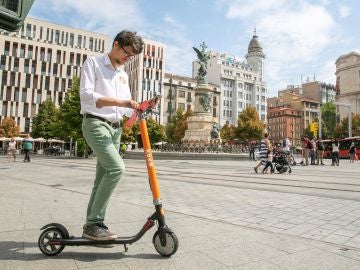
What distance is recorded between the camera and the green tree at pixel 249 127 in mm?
61925

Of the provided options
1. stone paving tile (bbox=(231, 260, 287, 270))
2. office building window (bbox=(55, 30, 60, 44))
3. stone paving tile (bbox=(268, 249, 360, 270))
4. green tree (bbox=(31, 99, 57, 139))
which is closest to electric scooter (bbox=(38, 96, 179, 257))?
stone paving tile (bbox=(231, 260, 287, 270))

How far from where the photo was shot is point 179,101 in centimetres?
8838

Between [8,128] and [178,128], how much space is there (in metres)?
31.1

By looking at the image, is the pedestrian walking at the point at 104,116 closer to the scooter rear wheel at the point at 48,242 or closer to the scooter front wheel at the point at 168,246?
the scooter rear wheel at the point at 48,242

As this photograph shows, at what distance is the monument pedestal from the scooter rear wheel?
33526 millimetres

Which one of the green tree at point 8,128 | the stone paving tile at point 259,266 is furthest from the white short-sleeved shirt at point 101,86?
the green tree at point 8,128

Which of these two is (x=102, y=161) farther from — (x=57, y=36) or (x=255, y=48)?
(x=255, y=48)

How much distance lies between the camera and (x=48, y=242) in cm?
288

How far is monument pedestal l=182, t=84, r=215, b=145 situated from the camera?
120 feet

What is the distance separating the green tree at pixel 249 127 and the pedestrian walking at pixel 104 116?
60.0 m

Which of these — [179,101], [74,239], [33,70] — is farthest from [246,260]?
[179,101]

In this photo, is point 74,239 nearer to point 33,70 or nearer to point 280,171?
point 280,171

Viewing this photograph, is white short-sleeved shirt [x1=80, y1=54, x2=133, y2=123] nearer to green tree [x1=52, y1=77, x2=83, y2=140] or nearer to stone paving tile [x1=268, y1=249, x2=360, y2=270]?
stone paving tile [x1=268, y1=249, x2=360, y2=270]

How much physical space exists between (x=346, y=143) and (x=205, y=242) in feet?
136
